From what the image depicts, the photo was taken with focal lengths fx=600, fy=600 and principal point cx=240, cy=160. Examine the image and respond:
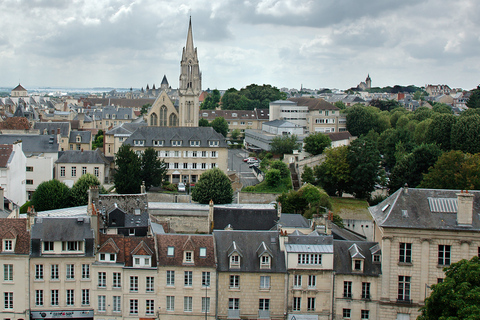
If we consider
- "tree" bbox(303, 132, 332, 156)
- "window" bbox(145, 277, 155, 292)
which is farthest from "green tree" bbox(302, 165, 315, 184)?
"window" bbox(145, 277, 155, 292)

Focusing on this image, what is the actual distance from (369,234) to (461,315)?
3164cm

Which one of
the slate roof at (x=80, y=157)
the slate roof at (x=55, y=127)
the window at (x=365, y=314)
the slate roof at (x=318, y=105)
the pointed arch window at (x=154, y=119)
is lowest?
the window at (x=365, y=314)

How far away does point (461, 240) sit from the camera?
36438 mm

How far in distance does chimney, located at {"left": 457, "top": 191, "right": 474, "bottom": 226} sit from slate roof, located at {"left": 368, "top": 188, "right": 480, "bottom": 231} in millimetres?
356

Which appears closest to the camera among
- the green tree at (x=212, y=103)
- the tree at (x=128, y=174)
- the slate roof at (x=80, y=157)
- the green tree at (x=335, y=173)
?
the tree at (x=128, y=174)

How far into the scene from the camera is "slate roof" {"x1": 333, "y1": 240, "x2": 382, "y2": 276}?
3684 centimetres

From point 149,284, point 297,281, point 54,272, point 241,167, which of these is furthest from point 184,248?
point 241,167

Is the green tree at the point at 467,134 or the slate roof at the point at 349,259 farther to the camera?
the green tree at the point at 467,134

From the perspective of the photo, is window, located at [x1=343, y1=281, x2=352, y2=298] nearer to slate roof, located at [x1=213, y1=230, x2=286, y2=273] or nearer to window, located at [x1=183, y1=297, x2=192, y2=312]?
slate roof, located at [x1=213, y1=230, x2=286, y2=273]

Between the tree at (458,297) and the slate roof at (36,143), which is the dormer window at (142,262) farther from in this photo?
the slate roof at (36,143)

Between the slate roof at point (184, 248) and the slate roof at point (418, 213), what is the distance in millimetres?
10664

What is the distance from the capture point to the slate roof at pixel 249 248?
120 feet

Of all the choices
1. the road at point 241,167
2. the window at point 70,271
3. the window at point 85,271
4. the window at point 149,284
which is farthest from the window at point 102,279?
the road at point 241,167

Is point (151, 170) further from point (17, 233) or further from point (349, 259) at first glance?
point (349, 259)
